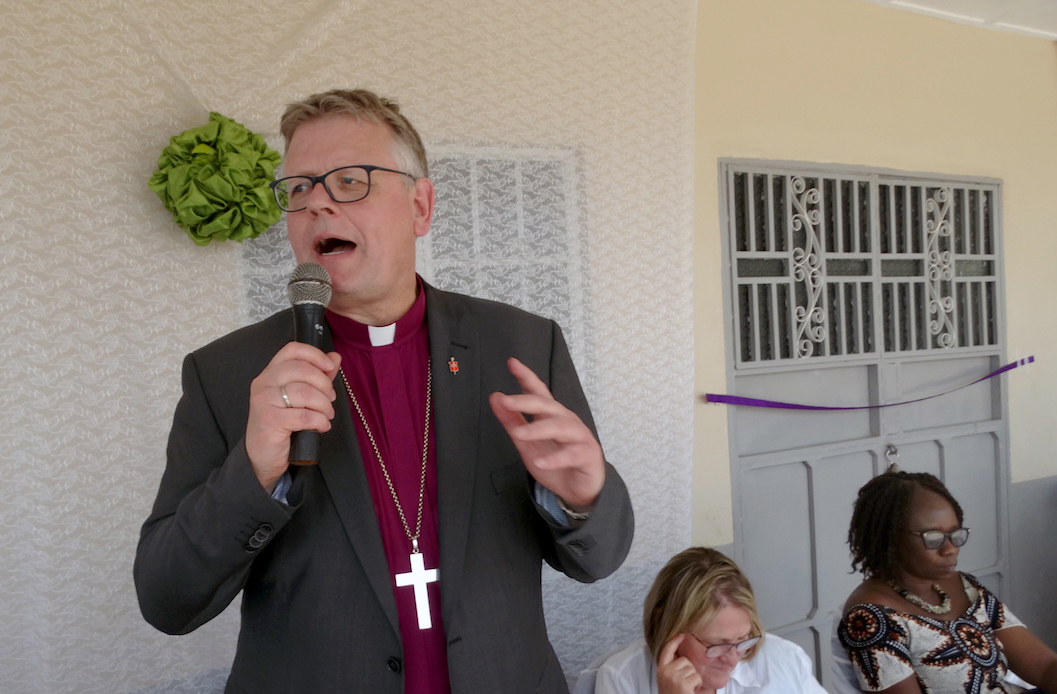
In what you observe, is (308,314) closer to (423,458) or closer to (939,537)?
(423,458)

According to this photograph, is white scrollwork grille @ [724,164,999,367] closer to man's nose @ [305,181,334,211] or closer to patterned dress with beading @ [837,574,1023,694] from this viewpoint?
patterned dress with beading @ [837,574,1023,694]

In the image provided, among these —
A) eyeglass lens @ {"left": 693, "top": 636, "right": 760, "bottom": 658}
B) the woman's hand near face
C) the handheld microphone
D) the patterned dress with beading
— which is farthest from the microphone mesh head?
the patterned dress with beading

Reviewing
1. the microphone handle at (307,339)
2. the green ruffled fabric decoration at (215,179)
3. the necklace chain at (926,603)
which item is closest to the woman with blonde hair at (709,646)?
the necklace chain at (926,603)

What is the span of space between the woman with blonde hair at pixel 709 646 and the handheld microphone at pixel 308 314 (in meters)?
1.59

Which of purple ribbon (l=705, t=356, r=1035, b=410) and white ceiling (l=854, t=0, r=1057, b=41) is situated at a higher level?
white ceiling (l=854, t=0, r=1057, b=41)

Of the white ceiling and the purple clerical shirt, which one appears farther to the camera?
the white ceiling

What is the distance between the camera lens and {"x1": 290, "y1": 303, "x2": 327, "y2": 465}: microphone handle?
1.09m

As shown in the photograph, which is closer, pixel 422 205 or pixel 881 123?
pixel 422 205

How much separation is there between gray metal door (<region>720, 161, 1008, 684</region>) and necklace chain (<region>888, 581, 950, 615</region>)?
1037 millimetres

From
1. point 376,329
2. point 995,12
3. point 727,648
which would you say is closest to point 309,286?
point 376,329

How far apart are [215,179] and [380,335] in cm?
99

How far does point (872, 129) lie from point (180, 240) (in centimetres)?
351

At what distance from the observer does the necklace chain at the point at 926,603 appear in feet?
8.78

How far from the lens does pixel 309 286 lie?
1.21m
